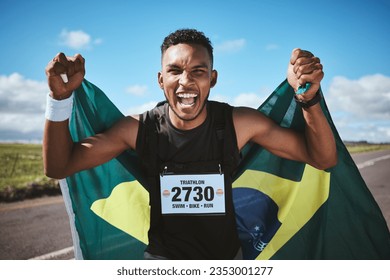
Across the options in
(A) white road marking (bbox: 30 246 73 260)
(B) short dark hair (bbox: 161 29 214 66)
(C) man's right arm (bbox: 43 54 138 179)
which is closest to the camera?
(C) man's right arm (bbox: 43 54 138 179)

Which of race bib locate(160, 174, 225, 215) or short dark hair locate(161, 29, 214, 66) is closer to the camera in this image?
race bib locate(160, 174, 225, 215)

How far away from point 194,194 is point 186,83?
2.37 feet

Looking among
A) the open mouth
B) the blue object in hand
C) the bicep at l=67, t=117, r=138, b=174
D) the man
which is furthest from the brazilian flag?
the open mouth

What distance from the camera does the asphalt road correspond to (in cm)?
423

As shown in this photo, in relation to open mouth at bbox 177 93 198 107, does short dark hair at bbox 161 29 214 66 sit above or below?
above

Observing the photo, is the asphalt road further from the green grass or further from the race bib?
the race bib

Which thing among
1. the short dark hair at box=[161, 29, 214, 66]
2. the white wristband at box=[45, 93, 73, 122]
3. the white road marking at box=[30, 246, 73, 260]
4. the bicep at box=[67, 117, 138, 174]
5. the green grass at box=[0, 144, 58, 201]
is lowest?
the white road marking at box=[30, 246, 73, 260]

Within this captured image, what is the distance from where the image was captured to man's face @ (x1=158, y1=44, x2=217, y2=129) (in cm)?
237

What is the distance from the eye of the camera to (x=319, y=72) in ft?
7.36

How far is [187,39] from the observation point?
2.49 meters

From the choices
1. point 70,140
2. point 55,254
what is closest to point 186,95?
point 70,140

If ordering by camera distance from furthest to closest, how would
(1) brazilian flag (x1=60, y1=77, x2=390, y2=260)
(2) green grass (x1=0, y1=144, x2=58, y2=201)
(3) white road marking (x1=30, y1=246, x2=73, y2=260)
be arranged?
(2) green grass (x1=0, y1=144, x2=58, y2=201)
(3) white road marking (x1=30, y1=246, x2=73, y2=260)
(1) brazilian flag (x1=60, y1=77, x2=390, y2=260)

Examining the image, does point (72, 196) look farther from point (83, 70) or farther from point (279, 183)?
point (279, 183)

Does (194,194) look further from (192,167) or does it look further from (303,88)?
(303,88)
